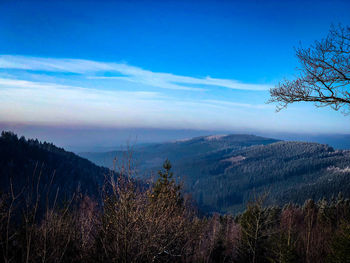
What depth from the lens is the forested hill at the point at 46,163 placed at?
106250mm

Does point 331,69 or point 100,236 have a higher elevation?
point 331,69

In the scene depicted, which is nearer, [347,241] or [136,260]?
[136,260]

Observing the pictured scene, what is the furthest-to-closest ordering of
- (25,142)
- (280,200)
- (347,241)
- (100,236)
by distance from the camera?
(280,200), (25,142), (347,241), (100,236)

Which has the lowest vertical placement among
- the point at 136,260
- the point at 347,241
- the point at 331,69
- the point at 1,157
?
the point at 1,157

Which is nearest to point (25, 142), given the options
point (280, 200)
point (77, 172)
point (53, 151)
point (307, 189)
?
point (53, 151)

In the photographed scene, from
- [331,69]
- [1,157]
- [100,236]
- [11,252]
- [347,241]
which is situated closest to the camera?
[11,252]

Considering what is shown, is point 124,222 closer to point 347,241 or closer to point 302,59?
point 302,59

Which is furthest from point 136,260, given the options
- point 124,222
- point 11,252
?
point 11,252

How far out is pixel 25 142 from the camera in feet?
400

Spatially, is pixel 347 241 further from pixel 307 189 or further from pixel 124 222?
pixel 307 189

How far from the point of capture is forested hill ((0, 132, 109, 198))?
10625cm

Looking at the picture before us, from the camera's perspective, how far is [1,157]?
106750 millimetres

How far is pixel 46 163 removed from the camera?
112000mm

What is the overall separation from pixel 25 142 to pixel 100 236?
14161cm
